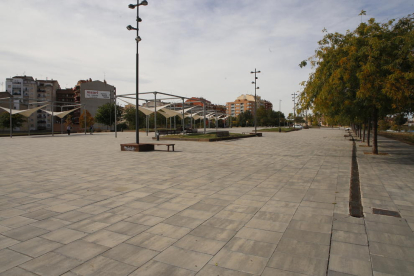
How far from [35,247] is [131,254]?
115 centimetres

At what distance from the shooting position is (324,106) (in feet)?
34.3

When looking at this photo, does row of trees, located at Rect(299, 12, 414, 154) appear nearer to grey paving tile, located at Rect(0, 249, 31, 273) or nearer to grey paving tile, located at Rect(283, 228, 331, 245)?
grey paving tile, located at Rect(283, 228, 331, 245)

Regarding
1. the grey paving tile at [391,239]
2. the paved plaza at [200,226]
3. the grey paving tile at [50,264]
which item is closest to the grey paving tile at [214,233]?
the paved plaza at [200,226]

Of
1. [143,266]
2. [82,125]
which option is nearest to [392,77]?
[143,266]

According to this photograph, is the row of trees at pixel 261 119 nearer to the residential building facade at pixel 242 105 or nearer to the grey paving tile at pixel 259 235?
the residential building facade at pixel 242 105

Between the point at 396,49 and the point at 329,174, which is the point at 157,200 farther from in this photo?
the point at 396,49

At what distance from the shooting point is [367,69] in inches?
343

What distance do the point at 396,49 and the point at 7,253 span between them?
11427mm

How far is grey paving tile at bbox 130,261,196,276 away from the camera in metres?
2.60

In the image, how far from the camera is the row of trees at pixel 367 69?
8.49 m

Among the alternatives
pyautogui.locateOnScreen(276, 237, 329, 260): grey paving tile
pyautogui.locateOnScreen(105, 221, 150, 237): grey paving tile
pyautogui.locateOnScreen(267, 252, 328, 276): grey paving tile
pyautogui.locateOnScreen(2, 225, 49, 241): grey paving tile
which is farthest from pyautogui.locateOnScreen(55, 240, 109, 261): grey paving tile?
pyautogui.locateOnScreen(276, 237, 329, 260): grey paving tile

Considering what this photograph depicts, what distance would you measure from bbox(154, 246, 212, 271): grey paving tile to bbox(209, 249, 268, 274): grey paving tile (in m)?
0.12

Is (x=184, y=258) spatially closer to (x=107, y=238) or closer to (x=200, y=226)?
(x=200, y=226)

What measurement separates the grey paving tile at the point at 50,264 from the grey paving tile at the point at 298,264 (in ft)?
6.63
